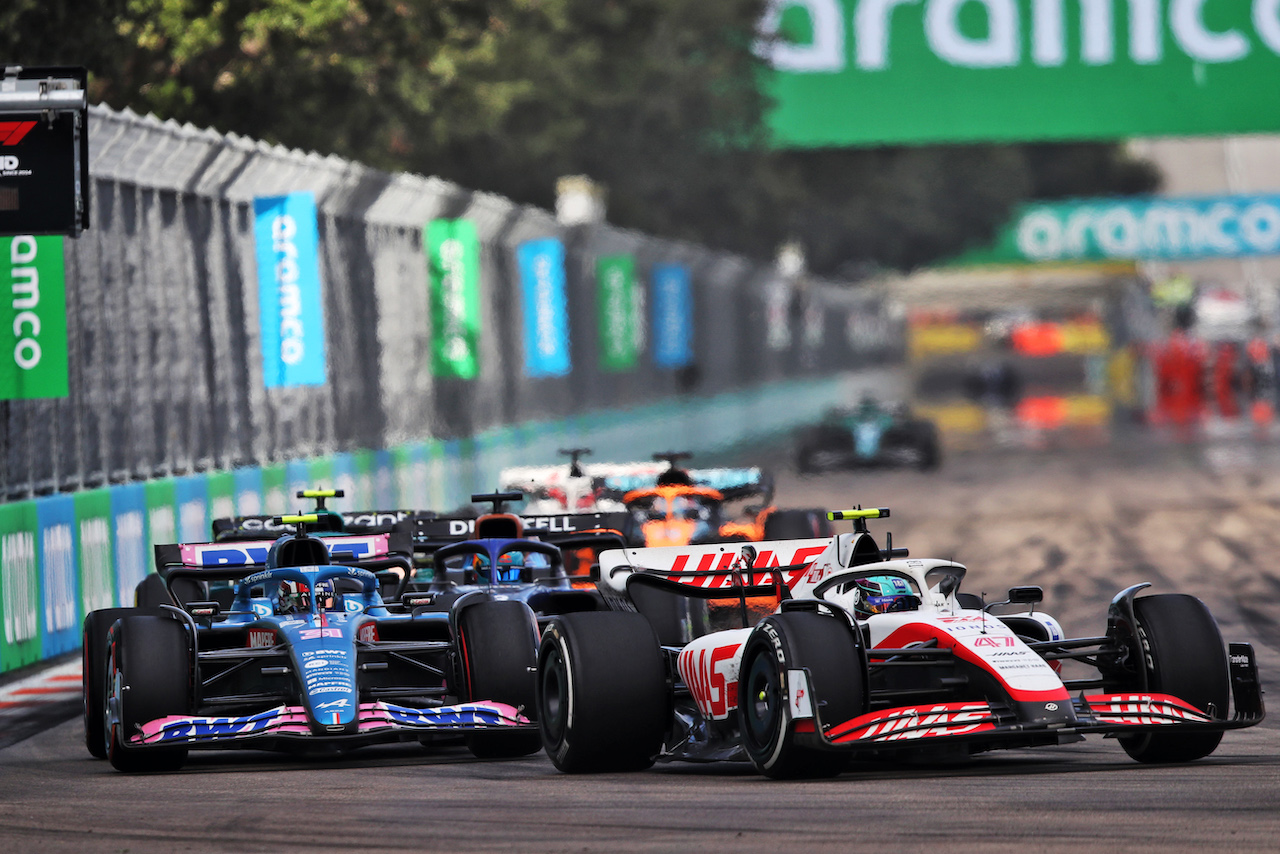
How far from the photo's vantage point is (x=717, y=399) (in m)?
45.5

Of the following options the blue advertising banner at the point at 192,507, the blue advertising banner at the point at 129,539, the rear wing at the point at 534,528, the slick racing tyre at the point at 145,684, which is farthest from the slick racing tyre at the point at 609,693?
the blue advertising banner at the point at 192,507

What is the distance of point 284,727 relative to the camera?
9.58 metres

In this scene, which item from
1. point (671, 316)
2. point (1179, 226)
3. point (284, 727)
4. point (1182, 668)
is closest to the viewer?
point (1182, 668)

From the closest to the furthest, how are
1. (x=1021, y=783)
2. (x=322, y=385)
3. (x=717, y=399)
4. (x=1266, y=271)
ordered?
(x=1021, y=783) < (x=322, y=385) < (x=717, y=399) < (x=1266, y=271)

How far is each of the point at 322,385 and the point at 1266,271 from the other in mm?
96096

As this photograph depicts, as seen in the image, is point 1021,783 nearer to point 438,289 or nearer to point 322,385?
point 322,385

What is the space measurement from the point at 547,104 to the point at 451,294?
52.6ft

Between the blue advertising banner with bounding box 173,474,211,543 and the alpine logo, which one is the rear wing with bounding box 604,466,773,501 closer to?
the blue advertising banner with bounding box 173,474,211,543

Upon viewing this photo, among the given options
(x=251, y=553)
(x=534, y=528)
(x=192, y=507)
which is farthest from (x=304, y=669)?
(x=192, y=507)

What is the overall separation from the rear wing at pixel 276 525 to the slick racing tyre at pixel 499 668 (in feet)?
8.38

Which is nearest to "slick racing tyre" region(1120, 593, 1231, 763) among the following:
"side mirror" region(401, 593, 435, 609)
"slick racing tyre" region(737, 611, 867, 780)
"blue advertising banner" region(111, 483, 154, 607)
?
"slick racing tyre" region(737, 611, 867, 780)

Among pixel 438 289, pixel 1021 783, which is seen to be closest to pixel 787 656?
pixel 1021 783

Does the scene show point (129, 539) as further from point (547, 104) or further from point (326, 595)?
point (547, 104)

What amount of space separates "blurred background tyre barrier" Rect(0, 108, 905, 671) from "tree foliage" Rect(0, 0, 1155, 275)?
87.9 inches
